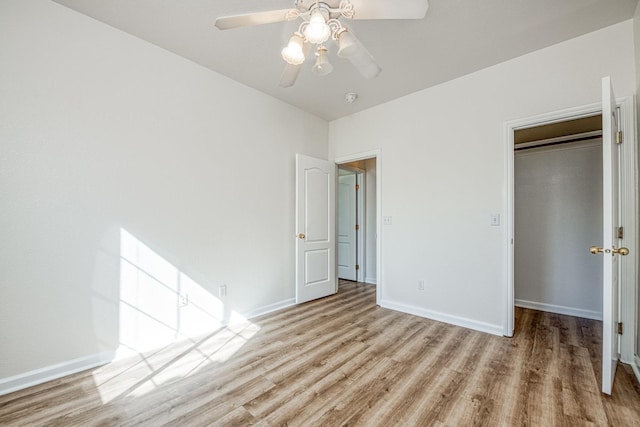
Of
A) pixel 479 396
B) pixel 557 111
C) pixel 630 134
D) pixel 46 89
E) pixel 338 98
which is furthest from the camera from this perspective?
pixel 338 98

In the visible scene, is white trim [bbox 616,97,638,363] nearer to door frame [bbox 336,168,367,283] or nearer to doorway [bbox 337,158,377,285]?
doorway [bbox 337,158,377,285]

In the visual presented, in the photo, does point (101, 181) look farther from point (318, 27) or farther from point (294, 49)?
point (318, 27)

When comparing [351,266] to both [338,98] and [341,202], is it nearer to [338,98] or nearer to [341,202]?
[341,202]

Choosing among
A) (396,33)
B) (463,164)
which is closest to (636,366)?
(463,164)

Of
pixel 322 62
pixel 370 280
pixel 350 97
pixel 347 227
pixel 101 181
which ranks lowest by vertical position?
pixel 370 280

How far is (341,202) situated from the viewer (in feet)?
17.4

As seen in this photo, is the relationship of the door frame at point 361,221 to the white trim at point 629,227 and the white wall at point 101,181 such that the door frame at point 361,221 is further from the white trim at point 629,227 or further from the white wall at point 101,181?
the white trim at point 629,227

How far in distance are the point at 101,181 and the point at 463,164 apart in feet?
11.1

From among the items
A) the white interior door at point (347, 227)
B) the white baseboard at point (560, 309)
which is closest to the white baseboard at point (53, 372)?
the white interior door at point (347, 227)

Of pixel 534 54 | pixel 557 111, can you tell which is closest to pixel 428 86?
pixel 534 54

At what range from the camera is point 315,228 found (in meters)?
3.86

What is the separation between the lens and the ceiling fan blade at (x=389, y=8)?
4.78ft

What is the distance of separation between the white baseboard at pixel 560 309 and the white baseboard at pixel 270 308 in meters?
3.08

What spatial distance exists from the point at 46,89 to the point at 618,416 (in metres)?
4.21
